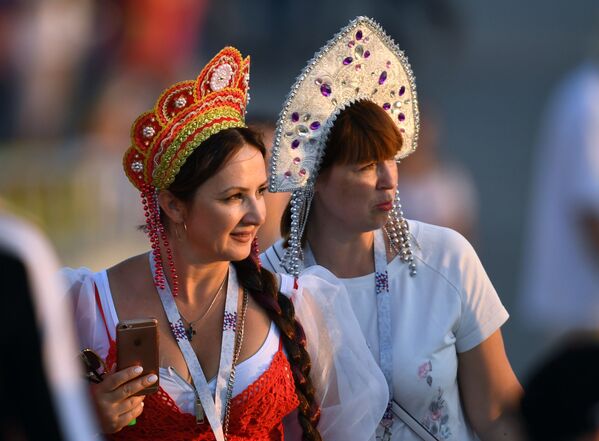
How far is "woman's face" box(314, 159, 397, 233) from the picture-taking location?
4156mm

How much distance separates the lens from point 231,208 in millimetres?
3861

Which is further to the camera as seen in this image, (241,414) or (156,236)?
(156,236)

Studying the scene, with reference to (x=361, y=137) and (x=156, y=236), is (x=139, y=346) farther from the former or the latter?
(x=361, y=137)

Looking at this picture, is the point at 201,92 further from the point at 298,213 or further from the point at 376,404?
the point at 376,404

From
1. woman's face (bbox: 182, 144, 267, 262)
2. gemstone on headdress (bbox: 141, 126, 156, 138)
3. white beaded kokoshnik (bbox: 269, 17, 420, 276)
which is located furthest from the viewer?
white beaded kokoshnik (bbox: 269, 17, 420, 276)

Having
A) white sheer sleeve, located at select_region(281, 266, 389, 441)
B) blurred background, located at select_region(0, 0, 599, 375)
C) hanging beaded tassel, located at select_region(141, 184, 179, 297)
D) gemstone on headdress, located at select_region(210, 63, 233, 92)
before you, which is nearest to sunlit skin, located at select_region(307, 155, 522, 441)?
white sheer sleeve, located at select_region(281, 266, 389, 441)

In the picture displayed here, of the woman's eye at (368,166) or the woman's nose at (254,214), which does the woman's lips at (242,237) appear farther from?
the woman's eye at (368,166)

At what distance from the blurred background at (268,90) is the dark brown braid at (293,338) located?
1240mm

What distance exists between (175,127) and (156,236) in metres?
0.34

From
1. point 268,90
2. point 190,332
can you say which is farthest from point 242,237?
point 268,90

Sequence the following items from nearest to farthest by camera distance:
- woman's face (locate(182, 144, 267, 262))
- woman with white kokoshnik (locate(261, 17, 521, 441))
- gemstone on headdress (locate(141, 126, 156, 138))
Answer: woman's face (locate(182, 144, 267, 262)), gemstone on headdress (locate(141, 126, 156, 138)), woman with white kokoshnik (locate(261, 17, 521, 441))

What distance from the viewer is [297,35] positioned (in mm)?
16562

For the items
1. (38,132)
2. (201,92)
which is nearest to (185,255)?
(201,92)

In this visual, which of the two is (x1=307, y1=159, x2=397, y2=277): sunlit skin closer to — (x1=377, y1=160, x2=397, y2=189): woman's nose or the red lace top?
(x1=377, y1=160, x2=397, y2=189): woman's nose
